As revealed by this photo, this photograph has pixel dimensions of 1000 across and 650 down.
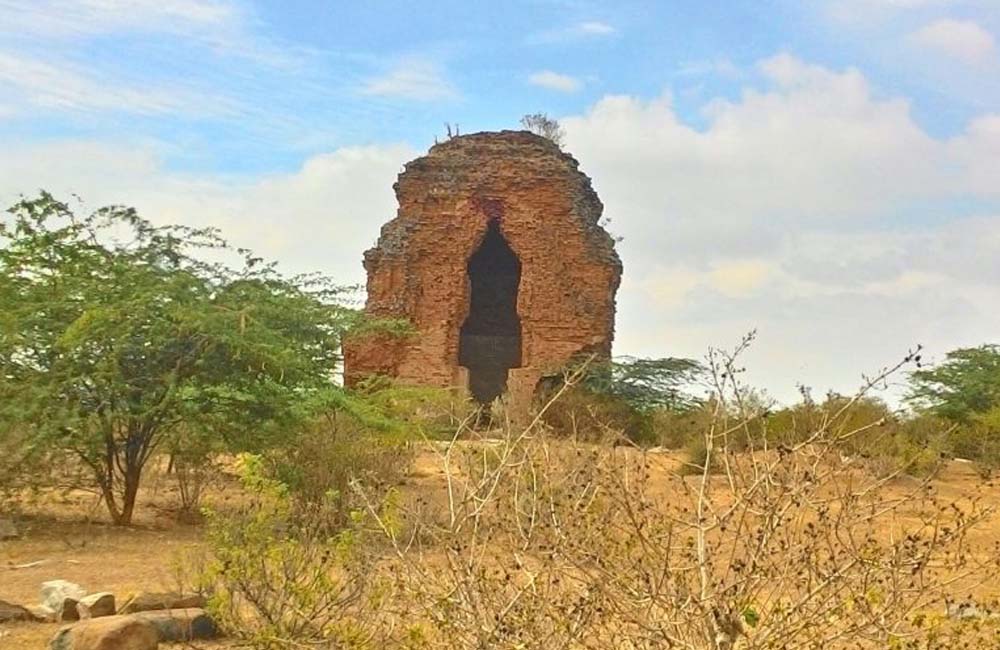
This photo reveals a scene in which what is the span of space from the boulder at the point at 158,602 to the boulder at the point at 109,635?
71cm

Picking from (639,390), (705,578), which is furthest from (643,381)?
(705,578)

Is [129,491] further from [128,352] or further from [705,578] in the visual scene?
[705,578]

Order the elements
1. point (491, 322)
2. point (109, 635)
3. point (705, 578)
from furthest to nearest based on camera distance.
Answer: point (491, 322) → point (109, 635) → point (705, 578)

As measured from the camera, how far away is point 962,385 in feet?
86.5

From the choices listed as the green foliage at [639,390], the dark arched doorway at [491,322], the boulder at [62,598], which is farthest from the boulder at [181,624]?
the dark arched doorway at [491,322]

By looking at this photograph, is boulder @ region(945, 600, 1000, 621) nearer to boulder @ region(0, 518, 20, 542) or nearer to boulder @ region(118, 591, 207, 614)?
boulder @ region(118, 591, 207, 614)

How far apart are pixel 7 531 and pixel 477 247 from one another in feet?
55.2

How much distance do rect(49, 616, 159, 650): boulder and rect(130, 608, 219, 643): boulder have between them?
0.50 ft

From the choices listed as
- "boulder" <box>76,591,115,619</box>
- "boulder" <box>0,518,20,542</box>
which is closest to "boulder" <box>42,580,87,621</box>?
"boulder" <box>76,591,115,619</box>

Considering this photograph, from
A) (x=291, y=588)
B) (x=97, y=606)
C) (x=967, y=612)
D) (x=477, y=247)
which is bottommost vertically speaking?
(x=97, y=606)

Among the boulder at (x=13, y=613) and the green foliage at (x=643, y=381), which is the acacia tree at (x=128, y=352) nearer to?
the boulder at (x=13, y=613)

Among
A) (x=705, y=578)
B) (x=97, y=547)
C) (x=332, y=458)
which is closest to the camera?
(x=705, y=578)

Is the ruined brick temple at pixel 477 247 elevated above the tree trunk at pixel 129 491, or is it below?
above

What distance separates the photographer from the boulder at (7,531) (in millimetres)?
11164
